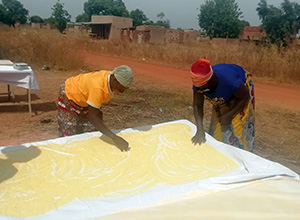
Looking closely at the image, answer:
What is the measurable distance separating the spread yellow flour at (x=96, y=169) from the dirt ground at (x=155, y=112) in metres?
1.87

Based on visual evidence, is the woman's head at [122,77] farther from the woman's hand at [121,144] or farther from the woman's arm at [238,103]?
the woman's arm at [238,103]

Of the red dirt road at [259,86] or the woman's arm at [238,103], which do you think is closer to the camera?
the woman's arm at [238,103]

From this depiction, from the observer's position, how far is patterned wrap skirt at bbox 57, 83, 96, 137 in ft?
8.43

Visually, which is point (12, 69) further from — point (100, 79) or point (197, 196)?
point (197, 196)

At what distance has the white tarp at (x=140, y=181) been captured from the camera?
1.52m

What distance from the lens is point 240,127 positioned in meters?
2.60

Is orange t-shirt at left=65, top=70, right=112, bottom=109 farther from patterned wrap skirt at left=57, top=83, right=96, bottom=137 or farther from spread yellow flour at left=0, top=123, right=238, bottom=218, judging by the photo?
spread yellow flour at left=0, top=123, right=238, bottom=218

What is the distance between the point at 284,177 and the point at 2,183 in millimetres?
1742

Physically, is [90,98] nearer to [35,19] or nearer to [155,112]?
[155,112]

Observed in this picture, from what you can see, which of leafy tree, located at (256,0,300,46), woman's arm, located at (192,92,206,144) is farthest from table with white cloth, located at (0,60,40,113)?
leafy tree, located at (256,0,300,46)

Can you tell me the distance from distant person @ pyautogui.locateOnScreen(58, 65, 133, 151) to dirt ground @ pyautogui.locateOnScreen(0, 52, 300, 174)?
5.26ft

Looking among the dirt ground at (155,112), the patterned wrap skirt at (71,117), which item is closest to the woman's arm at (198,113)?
the patterned wrap skirt at (71,117)

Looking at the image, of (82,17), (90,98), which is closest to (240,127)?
(90,98)

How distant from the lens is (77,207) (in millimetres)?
1562
